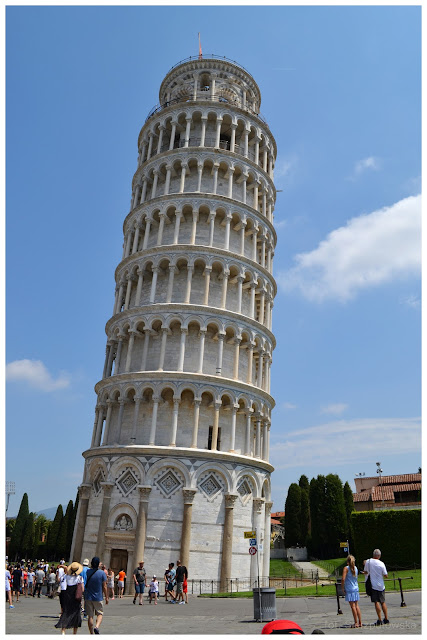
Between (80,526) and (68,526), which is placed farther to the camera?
(68,526)

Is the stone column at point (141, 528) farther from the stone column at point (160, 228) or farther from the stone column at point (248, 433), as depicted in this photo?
the stone column at point (160, 228)

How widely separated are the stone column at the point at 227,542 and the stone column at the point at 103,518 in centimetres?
695

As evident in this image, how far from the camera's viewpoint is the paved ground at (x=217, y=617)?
13703mm

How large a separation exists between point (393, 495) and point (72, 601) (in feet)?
188

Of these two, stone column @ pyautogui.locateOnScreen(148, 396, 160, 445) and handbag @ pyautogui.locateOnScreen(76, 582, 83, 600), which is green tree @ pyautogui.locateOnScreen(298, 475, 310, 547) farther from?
handbag @ pyautogui.locateOnScreen(76, 582, 83, 600)

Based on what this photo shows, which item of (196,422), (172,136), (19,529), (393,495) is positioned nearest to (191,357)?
(196,422)

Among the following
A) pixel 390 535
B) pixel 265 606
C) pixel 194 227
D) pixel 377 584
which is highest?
pixel 194 227

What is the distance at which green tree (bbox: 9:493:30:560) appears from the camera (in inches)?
3130

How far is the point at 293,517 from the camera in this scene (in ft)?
218

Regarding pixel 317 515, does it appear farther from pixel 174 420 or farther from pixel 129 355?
pixel 129 355

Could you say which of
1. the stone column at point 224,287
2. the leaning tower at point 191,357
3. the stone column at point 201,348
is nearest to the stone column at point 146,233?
the leaning tower at point 191,357

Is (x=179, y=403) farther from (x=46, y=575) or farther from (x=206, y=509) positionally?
(x=46, y=575)

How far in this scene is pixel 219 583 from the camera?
2866cm

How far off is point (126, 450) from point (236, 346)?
9989 mm
